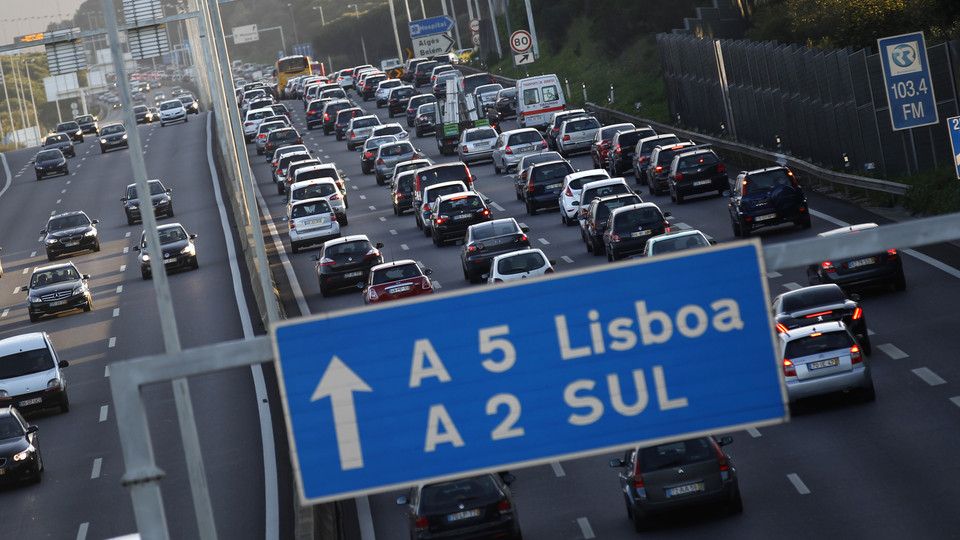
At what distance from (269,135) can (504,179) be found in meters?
24.0

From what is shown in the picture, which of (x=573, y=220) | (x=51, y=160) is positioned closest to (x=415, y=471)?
(x=573, y=220)

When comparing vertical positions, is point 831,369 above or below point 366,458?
below

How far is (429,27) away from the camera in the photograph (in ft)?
384

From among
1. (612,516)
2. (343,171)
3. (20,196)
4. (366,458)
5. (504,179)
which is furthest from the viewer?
(20,196)

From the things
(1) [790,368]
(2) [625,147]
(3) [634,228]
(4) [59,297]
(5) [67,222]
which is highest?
(5) [67,222]

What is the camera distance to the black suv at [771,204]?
38.0 meters

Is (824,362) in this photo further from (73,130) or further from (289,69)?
(289,69)

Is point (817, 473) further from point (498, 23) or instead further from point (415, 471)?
point (498, 23)

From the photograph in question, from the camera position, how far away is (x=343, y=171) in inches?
2778

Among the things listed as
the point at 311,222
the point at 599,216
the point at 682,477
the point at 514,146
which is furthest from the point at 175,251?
the point at 682,477

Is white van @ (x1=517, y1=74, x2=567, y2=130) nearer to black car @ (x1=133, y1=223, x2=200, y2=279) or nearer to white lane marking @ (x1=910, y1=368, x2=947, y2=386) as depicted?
black car @ (x1=133, y1=223, x2=200, y2=279)

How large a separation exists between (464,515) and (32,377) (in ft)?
57.4

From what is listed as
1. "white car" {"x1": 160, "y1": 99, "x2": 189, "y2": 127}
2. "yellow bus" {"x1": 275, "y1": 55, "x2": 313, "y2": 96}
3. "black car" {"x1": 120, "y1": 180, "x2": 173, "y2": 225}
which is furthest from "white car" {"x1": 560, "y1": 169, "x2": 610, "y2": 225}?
"yellow bus" {"x1": 275, "y1": 55, "x2": 313, "y2": 96}

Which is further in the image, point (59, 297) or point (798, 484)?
point (59, 297)
